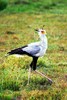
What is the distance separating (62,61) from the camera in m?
15.0

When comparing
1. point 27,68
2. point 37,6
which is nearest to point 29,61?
point 27,68

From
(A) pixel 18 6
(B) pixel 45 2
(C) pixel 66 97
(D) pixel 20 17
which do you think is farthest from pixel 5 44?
(B) pixel 45 2

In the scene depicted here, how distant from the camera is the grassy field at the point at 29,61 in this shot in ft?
35.3

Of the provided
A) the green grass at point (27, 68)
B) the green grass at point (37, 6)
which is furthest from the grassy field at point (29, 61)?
the green grass at point (37, 6)

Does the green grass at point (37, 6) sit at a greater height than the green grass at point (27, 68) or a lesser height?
lesser

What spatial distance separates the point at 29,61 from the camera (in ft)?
43.8

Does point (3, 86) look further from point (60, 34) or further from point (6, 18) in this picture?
point (6, 18)

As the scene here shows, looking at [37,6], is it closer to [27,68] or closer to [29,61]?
[29,61]

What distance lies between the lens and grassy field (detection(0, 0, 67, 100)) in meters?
10.8

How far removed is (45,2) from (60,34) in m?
16.0

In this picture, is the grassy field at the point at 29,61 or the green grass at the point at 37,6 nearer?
the grassy field at the point at 29,61

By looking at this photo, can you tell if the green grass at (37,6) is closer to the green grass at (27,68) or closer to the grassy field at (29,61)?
the grassy field at (29,61)

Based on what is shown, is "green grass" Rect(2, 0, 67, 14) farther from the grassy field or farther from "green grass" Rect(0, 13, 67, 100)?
"green grass" Rect(0, 13, 67, 100)

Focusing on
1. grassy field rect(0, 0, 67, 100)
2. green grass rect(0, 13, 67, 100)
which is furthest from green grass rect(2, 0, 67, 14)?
green grass rect(0, 13, 67, 100)
